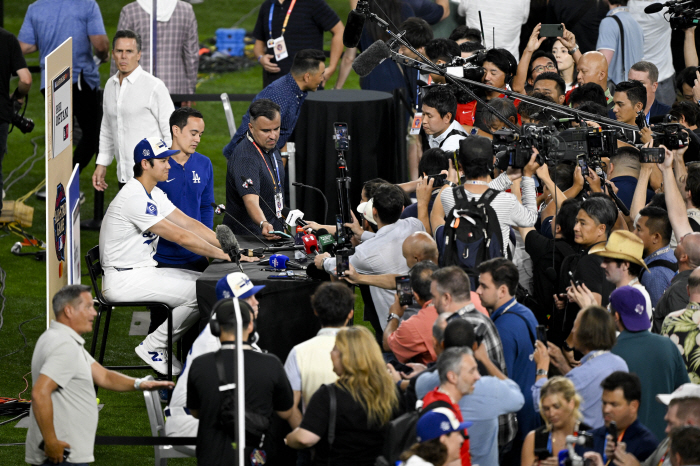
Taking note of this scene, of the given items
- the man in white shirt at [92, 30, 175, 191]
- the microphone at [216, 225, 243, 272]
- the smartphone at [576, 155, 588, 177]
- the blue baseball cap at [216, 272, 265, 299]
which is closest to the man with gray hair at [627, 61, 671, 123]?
the smartphone at [576, 155, 588, 177]

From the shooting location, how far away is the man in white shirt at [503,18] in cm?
1035

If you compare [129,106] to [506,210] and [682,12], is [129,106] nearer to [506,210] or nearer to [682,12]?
[506,210]

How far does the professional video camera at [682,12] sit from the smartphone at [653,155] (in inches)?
99.9

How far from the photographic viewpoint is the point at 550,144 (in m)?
5.71

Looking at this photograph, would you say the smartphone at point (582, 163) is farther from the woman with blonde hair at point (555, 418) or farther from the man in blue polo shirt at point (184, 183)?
the man in blue polo shirt at point (184, 183)

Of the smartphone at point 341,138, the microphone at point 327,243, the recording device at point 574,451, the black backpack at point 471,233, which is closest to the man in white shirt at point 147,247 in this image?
the microphone at point 327,243

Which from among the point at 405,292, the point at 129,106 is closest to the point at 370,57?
the point at 405,292

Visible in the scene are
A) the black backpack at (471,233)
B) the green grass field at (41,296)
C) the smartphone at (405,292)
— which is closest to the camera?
the black backpack at (471,233)

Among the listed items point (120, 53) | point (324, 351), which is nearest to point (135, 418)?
point (324, 351)

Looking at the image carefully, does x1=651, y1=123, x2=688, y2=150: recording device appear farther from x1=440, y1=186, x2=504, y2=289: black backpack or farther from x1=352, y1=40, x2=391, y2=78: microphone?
x1=352, y1=40, x2=391, y2=78: microphone

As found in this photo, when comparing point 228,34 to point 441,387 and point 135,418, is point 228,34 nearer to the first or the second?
point 135,418

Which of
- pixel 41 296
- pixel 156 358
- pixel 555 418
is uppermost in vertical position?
pixel 555 418

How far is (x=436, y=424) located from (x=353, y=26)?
346 cm

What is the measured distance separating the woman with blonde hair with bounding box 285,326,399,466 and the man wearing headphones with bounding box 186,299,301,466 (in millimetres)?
187
